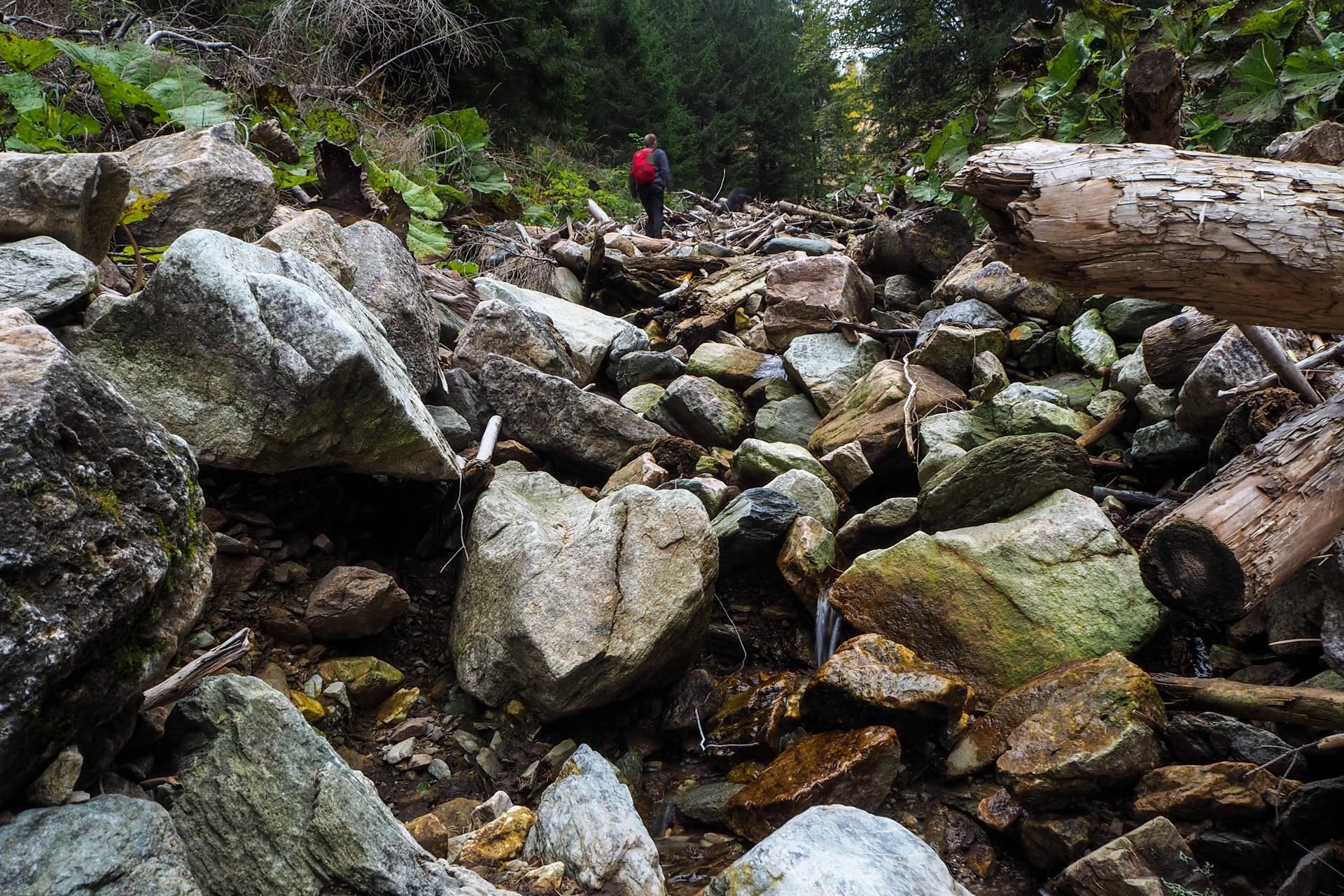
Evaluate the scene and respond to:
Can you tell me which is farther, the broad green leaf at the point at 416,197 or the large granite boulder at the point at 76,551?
the broad green leaf at the point at 416,197

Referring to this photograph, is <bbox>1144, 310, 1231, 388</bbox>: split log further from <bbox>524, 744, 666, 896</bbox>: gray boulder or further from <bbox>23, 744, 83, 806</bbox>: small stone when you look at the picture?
<bbox>23, 744, 83, 806</bbox>: small stone

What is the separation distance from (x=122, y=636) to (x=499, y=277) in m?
6.61

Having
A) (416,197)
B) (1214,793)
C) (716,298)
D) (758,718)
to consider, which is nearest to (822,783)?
(758,718)

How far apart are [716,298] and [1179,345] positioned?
4761mm

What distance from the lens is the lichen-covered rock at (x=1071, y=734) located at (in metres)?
3.26

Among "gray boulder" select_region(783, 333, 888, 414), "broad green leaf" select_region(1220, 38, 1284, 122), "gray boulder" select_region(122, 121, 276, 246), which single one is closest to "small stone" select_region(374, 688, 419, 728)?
"gray boulder" select_region(122, 121, 276, 246)

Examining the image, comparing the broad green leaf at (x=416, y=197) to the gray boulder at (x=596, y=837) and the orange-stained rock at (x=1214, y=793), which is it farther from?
the orange-stained rock at (x=1214, y=793)

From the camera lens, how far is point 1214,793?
303cm

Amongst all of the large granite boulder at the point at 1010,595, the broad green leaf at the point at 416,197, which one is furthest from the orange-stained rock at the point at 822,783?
the broad green leaf at the point at 416,197

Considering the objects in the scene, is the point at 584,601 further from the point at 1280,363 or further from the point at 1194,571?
the point at 1280,363

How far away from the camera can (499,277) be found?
8258mm

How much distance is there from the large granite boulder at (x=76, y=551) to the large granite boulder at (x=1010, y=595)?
3156mm

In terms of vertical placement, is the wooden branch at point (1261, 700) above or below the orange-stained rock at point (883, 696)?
above

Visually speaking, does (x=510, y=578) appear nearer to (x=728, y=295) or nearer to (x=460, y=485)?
(x=460, y=485)
